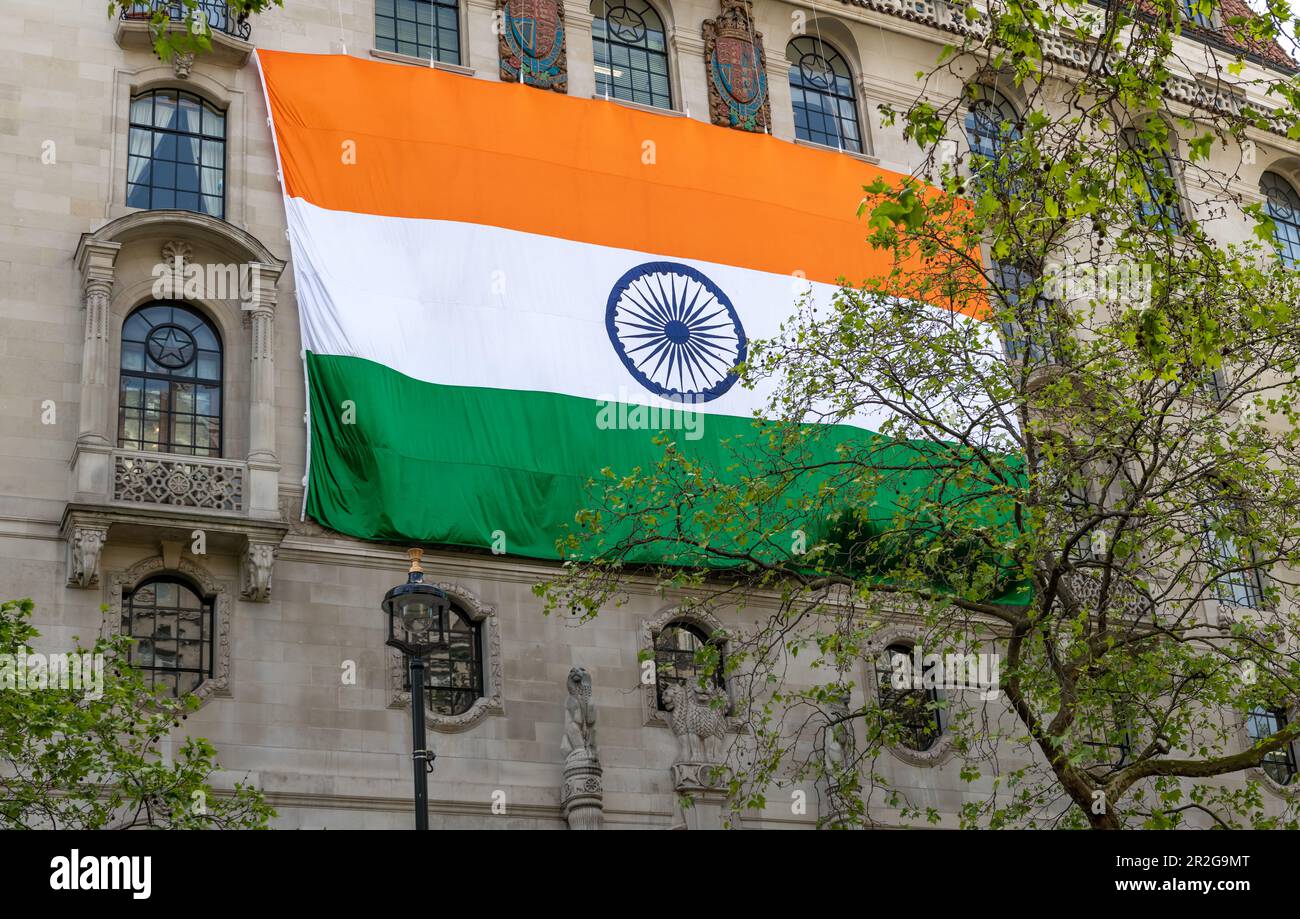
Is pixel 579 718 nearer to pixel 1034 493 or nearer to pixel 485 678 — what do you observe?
pixel 485 678

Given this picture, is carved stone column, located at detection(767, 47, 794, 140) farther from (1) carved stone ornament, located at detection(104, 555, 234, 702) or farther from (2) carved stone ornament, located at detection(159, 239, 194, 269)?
(1) carved stone ornament, located at detection(104, 555, 234, 702)

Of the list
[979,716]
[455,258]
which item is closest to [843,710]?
[979,716]

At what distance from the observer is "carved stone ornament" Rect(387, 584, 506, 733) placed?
27.3 meters

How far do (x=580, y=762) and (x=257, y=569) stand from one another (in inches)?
247

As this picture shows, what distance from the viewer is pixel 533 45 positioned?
3478cm

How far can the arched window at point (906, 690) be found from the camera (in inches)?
1230

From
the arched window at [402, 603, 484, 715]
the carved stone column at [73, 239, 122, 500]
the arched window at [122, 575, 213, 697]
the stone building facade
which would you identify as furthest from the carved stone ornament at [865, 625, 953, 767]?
the carved stone column at [73, 239, 122, 500]

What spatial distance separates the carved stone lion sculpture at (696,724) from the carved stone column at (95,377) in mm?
10438

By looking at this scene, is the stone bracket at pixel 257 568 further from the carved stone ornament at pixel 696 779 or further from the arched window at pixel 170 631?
the carved stone ornament at pixel 696 779

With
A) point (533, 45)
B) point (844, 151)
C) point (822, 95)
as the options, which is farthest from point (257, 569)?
point (822, 95)

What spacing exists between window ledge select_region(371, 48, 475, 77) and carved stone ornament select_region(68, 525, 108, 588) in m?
12.1

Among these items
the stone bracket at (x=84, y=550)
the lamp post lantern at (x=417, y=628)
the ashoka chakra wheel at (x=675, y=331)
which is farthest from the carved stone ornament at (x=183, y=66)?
the lamp post lantern at (x=417, y=628)

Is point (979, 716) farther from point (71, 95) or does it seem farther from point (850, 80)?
point (71, 95)

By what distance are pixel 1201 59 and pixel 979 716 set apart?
72.1 ft
